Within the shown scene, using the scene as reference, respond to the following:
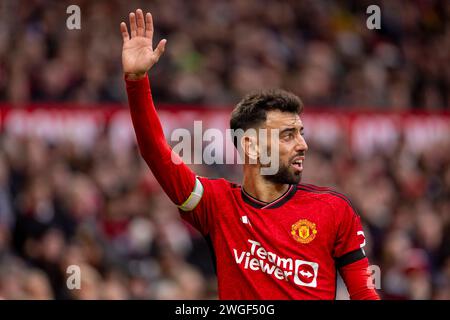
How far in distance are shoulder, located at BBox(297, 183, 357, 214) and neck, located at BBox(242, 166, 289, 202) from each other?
95mm

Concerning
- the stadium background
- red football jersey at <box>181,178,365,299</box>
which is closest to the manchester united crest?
red football jersey at <box>181,178,365,299</box>

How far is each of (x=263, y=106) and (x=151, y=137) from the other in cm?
63

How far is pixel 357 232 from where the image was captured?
4484 mm

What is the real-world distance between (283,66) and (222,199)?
8.57 metres

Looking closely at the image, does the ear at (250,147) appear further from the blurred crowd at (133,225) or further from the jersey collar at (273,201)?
the blurred crowd at (133,225)

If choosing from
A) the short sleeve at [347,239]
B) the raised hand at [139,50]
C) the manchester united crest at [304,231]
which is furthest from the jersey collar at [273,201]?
the raised hand at [139,50]

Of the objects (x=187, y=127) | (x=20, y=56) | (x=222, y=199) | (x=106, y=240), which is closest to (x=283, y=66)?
(x=187, y=127)

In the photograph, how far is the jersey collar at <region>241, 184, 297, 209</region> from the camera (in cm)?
466

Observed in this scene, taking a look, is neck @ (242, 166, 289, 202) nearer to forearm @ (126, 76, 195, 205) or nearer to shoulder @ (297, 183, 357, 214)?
shoulder @ (297, 183, 357, 214)

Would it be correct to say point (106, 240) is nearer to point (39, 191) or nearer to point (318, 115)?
point (39, 191)

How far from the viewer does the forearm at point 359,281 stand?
433 centimetres

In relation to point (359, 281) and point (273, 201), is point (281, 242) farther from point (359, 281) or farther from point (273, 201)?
point (359, 281)

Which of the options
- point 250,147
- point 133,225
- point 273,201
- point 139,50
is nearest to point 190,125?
point 133,225

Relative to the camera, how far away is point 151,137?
4.46m
